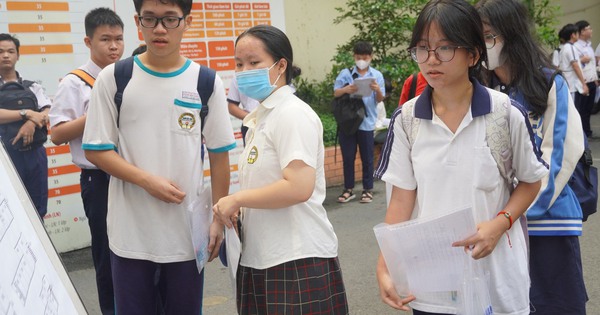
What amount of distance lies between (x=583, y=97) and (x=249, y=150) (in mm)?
9651

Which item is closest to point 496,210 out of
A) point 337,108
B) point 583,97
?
point 337,108

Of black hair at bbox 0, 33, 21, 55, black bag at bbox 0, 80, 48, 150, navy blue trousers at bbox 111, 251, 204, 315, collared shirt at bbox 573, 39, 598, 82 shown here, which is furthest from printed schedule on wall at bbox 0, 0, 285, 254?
collared shirt at bbox 573, 39, 598, 82

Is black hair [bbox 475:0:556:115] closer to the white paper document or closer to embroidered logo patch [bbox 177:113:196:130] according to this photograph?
the white paper document

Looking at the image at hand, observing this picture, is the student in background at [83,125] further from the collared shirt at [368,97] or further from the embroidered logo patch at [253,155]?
the collared shirt at [368,97]

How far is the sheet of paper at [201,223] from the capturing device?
264cm

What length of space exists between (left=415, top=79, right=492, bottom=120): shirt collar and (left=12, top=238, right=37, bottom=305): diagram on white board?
128cm

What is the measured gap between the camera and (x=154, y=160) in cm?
263

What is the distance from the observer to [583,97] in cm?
1087

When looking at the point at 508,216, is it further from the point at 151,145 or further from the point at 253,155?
the point at 151,145

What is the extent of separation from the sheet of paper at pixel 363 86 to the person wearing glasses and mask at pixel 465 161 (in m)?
5.04

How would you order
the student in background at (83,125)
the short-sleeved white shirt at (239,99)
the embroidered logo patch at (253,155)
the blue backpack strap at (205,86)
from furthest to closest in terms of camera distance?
the short-sleeved white shirt at (239,99)
the student in background at (83,125)
the blue backpack strap at (205,86)
the embroidered logo patch at (253,155)

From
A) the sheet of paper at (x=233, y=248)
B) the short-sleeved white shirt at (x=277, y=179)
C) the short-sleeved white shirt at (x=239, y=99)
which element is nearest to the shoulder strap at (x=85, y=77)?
the short-sleeved white shirt at (x=277, y=179)

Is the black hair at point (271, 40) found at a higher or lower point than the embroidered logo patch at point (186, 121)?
higher

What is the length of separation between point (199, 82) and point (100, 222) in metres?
1.26
